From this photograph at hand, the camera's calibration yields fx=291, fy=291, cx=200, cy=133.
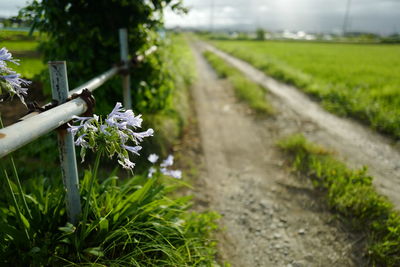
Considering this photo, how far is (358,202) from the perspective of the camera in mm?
2846

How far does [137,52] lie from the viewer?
3.69 meters

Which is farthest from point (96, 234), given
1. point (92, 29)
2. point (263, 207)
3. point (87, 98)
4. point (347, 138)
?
point (347, 138)

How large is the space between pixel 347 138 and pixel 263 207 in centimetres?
271

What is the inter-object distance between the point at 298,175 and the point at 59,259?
2.88 meters

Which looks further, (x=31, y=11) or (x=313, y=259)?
(x=31, y=11)

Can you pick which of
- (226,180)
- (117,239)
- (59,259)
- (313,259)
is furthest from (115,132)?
(226,180)

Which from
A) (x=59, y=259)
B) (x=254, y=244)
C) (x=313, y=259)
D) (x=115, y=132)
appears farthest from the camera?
(x=254, y=244)

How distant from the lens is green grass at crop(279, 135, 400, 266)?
7.54 feet

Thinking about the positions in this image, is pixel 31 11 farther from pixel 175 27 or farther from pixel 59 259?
pixel 175 27

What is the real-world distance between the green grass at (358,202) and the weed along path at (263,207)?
0.41 feet

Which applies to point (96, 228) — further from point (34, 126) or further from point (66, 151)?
point (34, 126)

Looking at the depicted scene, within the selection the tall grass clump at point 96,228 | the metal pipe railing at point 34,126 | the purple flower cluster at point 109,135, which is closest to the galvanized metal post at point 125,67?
Answer: the tall grass clump at point 96,228

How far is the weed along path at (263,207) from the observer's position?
2395 mm

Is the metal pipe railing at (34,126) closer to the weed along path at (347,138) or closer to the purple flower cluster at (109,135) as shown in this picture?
the purple flower cluster at (109,135)
